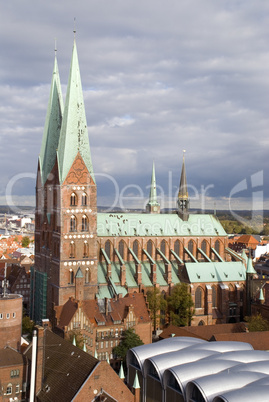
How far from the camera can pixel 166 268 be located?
3590 inches

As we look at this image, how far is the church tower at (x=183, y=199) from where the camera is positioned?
102 metres

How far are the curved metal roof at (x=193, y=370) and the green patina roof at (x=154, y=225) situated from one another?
148 ft

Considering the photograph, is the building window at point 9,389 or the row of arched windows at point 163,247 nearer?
the building window at point 9,389

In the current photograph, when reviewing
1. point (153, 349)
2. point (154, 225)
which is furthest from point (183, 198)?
point (153, 349)

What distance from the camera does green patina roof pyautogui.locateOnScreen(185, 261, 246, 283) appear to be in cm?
9150

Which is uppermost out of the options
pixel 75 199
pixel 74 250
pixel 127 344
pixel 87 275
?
pixel 75 199

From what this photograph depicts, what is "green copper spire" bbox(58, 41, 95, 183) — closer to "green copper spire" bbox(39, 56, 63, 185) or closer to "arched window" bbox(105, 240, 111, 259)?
"green copper spire" bbox(39, 56, 63, 185)

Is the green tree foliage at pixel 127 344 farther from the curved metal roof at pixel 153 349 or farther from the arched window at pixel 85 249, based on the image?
the arched window at pixel 85 249

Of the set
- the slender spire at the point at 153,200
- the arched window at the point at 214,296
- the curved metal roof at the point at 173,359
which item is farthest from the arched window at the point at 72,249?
the slender spire at the point at 153,200

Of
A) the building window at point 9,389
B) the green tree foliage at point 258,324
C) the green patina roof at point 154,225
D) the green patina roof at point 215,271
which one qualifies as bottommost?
the building window at point 9,389

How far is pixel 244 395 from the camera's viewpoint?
40250 mm

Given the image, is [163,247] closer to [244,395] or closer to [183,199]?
[183,199]

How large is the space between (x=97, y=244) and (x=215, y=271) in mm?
23427

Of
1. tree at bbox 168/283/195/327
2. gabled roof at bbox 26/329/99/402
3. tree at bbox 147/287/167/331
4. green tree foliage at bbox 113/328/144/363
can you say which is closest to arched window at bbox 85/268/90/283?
tree at bbox 147/287/167/331
